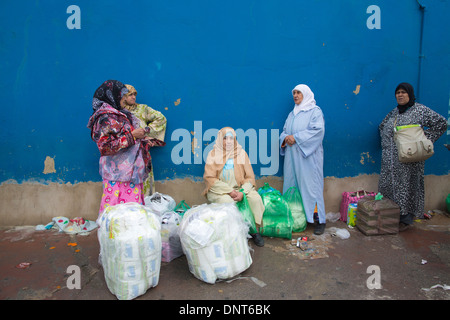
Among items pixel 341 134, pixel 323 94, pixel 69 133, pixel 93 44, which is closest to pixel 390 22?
pixel 323 94

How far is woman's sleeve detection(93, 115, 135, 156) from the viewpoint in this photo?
9.12ft

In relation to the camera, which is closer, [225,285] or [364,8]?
[225,285]

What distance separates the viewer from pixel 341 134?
13.4 ft

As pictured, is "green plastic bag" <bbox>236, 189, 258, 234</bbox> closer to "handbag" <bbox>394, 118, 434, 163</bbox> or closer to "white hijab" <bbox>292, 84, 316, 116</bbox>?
"white hijab" <bbox>292, 84, 316, 116</bbox>

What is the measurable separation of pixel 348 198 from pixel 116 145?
3.05 metres

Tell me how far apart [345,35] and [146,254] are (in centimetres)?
374

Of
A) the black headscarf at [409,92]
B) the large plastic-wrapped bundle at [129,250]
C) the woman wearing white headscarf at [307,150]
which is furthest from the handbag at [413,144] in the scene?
the large plastic-wrapped bundle at [129,250]

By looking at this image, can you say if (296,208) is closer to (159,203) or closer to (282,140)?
(282,140)

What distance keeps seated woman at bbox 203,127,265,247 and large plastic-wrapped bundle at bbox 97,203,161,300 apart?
1.10 metres

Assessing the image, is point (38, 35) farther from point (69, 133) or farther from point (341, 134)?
point (341, 134)

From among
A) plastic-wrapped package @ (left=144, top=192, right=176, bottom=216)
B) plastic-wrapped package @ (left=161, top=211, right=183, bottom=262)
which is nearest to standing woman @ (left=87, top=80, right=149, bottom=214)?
plastic-wrapped package @ (left=144, top=192, right=176, bottom=216)

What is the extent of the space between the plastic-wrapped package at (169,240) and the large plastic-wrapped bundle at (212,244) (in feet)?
1.50

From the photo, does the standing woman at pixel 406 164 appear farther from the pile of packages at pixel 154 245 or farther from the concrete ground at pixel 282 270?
the pile of packages at pixel 154 245

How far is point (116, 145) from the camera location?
2820 mm
